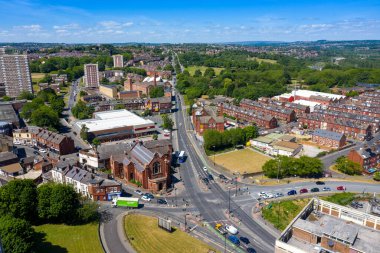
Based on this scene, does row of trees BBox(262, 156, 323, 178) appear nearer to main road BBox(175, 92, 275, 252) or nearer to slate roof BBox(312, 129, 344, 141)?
main road BBox(175, 92, 275, 252)

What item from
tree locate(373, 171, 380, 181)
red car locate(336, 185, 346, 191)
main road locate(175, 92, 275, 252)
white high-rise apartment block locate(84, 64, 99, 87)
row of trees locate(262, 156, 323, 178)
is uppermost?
white high-rise apartment block locate(84, 64, 99, 87)

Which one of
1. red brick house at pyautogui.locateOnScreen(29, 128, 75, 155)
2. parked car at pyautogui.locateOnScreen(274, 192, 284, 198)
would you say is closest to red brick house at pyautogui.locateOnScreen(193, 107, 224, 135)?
red brick house at pyautogui.locateOnScreen(29, 128, 75, 155)

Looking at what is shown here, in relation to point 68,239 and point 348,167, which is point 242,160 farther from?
point 68,239

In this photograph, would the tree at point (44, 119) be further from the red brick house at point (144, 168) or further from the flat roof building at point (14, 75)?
the flat roof building at point (14, 75)

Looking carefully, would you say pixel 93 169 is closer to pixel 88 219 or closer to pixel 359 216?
pixel 88 219

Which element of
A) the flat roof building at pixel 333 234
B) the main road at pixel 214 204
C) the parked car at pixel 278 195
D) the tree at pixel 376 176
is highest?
the flat roof building at pixel 333 234

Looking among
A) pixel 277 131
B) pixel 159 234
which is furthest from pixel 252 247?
pixel 277 131

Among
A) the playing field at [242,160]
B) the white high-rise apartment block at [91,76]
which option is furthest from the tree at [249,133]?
the white high-rise apartment block at [91,76]
